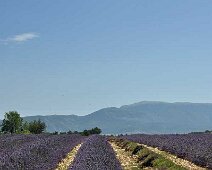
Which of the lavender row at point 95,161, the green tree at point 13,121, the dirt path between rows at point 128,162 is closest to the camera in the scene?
the lavender row at point 95,161

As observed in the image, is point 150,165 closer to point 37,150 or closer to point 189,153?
point 189,153

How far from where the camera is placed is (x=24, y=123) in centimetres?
10981

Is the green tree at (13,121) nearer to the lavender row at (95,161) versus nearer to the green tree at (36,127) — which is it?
the green tree at (36,127)

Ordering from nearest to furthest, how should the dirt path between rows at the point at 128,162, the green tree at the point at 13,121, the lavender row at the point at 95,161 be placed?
1. the lavender row at the point at 95,161
2. the dirt path between rows at the point at 128,162
3. the green tree at the point at 13,121

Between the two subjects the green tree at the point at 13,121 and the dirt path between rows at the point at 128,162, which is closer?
the dirt path between rows at the point at 128,162

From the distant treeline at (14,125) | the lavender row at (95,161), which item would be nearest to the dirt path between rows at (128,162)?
the lavender row at (95,161)

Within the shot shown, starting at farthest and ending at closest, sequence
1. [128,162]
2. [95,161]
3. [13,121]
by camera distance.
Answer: [13,121], [128,162], [95,161]

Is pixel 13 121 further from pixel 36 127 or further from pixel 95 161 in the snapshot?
pixel 95 161

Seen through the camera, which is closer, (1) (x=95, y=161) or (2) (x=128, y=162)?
(1) (x=95, y=161)

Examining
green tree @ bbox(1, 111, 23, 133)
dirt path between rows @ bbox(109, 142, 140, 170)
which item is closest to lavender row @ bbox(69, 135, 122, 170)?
dirt path between rows @ bbox(109, 142, 140, 170)

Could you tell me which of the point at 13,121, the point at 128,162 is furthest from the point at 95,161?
the point at 13,121

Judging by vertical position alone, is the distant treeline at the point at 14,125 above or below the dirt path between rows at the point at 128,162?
above

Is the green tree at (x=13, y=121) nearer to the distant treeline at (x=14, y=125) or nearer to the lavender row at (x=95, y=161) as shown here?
the distant treeline at (x=14, y=125)

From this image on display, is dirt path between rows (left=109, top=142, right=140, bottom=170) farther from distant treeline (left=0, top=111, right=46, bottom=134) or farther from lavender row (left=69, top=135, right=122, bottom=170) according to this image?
distant treeline (left=0, top=111, right=46, bottom=134)
